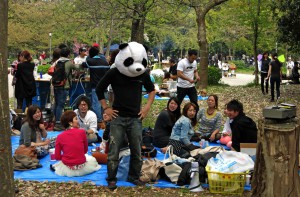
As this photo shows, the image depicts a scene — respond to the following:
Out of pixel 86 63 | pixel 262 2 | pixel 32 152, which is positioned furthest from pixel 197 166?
pixel 262 2

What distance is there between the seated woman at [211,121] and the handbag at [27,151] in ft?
10.2

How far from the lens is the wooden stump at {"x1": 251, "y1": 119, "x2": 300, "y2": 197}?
4.10m

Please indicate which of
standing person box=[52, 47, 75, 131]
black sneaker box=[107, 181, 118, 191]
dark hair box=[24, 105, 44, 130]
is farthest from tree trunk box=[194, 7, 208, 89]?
black sneaker box=[107, 181, 118, 191]

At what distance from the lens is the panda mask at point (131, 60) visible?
5.20 metres

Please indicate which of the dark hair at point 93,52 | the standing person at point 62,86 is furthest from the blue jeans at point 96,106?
the dark hair at point 93,52

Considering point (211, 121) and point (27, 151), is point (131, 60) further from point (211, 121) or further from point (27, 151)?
point (211, 121)

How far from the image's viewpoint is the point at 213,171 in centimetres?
526

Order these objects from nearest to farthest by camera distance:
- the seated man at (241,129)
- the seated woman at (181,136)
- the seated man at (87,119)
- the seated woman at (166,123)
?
the seated man at (241,129) → the seated woman at (181,136) → the seated woman at (166,123) → the seated man at (87,119)

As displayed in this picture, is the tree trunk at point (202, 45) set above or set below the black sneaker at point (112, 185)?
above

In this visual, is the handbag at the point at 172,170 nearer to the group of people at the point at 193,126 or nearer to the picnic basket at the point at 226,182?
the picnic basket at the point at 226,182

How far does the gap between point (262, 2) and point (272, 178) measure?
1581 cm

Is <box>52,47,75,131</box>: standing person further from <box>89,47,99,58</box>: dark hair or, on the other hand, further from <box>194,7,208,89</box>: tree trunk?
<box>194,7,208,89</box>: tree trunk

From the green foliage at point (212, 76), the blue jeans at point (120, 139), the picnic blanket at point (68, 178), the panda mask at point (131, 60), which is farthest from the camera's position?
the green foliage at point (212, 76)

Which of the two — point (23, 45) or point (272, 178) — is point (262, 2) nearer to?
point (272, 178)
